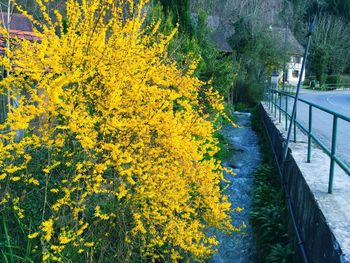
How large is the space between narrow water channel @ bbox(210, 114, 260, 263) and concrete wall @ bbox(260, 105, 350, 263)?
672 millimetres

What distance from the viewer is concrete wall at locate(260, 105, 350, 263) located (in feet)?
9.91

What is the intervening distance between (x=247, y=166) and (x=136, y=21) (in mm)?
5977

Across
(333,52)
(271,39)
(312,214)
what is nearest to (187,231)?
(312,214)

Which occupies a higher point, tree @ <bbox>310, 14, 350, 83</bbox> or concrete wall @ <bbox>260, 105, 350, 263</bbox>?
tree @ <bbox>310, 14, 350, 83</bbox>

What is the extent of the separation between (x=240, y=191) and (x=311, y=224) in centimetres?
375

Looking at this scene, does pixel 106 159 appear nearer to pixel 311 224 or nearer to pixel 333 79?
pixel 311 224

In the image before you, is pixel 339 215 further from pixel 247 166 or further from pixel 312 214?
pixel 247 166

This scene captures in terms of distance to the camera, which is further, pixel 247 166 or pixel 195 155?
pixel 247 166

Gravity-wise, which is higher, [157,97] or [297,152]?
[157,97]

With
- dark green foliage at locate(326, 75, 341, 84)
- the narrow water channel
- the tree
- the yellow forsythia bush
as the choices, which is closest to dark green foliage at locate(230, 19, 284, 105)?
the narrow water channel

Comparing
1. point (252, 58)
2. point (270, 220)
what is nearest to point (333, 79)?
point (252, 58)

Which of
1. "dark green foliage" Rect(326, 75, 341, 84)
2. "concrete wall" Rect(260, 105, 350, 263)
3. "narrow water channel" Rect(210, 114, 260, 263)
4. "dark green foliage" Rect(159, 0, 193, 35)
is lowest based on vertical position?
"narrow water channel" Rect(210, 114, 260, 263)

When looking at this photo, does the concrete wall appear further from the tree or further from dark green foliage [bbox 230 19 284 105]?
the tree

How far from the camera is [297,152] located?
238 inches
